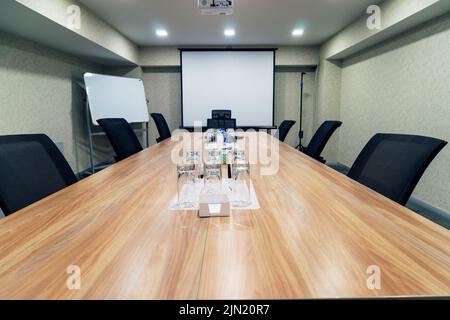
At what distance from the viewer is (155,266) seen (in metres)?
0.66

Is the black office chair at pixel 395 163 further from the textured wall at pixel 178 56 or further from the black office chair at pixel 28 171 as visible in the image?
the textured wall at pixel 178 56

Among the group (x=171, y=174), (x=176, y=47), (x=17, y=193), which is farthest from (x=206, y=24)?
(x=17, y=193)

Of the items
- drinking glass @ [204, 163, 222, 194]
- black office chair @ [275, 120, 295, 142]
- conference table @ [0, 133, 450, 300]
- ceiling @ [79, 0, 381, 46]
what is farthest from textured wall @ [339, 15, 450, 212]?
drinking glass @ [204, 163, 222, 194]

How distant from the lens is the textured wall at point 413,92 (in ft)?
11.0

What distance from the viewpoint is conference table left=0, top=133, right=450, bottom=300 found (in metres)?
0.57

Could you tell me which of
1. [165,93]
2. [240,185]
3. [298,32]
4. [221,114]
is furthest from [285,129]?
[165,93]

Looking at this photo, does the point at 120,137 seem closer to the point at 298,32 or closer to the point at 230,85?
the point at 298,32

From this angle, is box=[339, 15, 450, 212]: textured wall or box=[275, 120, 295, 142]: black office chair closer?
box=[339, 15, 450, 212]: textured wall

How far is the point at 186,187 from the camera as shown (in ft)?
4.24

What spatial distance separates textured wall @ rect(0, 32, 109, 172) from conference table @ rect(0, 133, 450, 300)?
3419 mm

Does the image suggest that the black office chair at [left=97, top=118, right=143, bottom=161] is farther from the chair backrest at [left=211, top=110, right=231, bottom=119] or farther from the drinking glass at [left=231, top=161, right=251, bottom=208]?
the chair backrest at [left=211, top=110, right=231, bottom=119]

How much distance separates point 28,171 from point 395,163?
5.36 feet

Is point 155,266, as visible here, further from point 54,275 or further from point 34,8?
point 34,8

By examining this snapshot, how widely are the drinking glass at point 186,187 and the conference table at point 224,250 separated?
0.06 metres
